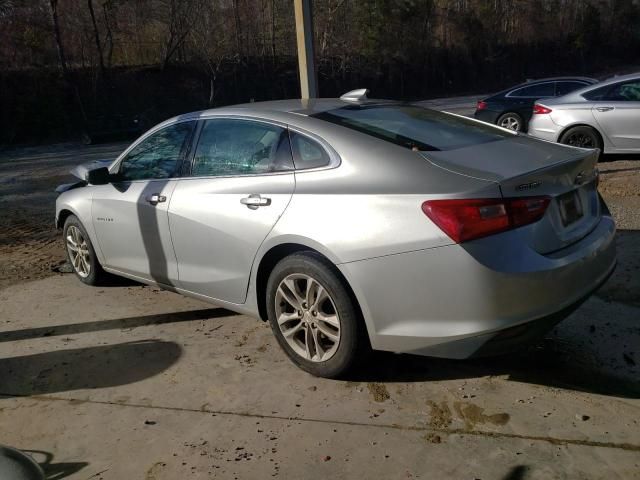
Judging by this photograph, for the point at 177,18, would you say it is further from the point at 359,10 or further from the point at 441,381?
the point at 441,381

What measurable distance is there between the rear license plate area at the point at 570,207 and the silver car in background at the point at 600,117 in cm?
656

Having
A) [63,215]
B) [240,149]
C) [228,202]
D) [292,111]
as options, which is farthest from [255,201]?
[63,215]

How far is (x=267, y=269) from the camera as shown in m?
3.93

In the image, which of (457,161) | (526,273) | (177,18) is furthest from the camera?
(177,18)

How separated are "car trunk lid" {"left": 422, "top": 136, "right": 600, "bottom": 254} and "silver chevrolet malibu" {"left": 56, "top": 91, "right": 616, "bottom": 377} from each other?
0.01 meters

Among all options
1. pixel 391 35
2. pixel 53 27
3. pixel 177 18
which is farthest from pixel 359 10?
pixel 53 27

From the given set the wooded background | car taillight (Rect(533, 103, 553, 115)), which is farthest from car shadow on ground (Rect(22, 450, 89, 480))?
the wooded background

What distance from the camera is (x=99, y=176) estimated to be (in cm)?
507

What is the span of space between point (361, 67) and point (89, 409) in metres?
38.8

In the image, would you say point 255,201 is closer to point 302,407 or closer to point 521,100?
point 302,407

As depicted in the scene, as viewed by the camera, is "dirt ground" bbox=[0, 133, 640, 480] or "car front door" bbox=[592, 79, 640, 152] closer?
"dirt ground" bbox=[0, 133, 640, 480]

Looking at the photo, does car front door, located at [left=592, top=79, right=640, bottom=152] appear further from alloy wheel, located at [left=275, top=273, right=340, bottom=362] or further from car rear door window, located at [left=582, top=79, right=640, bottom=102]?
alloy wheel, located at [left=275, top=273, right=340, bottom=362]

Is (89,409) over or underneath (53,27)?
underneath

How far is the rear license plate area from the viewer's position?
132 inches
